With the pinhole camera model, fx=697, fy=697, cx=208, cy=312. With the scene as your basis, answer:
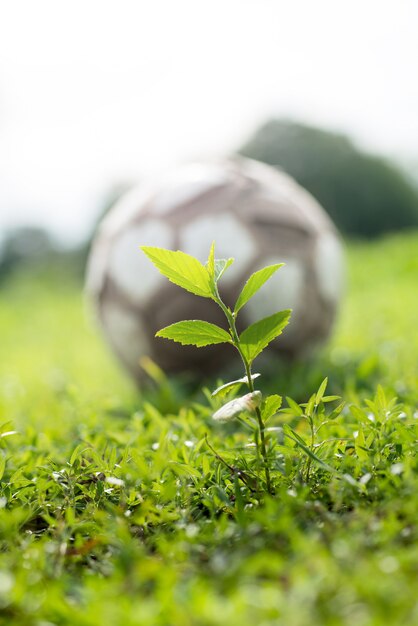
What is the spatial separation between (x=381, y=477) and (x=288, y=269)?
154 centimetres

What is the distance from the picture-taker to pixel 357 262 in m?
7.93

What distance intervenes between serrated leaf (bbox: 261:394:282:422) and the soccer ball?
4.56 feet

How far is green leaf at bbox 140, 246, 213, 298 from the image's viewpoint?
1.07 metres

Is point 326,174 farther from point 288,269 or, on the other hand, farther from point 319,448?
point 319,448

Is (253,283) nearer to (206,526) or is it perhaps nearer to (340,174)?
(206,526)

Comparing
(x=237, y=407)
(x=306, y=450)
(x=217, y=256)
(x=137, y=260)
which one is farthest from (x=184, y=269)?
(x=137, y=260)

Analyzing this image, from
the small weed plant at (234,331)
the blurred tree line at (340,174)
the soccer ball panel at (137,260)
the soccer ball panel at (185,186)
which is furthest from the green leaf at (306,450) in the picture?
the blurred tree line at (340,174)

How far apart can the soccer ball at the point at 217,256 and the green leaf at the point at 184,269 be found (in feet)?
4.76

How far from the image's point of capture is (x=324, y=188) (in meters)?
12.0

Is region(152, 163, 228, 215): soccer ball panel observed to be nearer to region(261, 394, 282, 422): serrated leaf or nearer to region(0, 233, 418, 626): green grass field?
Answer: region(0, 233, 418, 626): green grass field

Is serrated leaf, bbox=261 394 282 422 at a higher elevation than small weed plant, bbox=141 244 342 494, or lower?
lower

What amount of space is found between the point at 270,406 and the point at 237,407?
0.44 ft

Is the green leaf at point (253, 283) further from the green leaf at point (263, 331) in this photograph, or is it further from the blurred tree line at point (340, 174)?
the blurred tree line at point (340, 174)

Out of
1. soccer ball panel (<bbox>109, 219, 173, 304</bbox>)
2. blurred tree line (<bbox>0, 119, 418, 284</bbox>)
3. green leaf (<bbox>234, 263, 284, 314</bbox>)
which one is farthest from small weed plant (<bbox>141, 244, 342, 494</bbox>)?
blurred tree line (<bbox>0, 119, 418, 284</bbox>)
